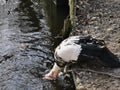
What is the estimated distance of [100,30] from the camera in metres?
7.77

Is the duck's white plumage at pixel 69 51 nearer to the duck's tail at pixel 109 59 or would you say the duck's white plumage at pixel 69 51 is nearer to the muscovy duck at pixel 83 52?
the muscovy duck at pixel 83 52

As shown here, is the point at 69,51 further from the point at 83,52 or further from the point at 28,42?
the point at 28,42

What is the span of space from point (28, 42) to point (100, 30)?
8.85ft

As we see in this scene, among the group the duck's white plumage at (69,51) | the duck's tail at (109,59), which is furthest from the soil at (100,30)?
the duck's white plumage at (69,51)

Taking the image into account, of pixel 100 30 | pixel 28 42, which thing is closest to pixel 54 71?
pixel 100 30

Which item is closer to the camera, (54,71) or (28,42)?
(54,71)

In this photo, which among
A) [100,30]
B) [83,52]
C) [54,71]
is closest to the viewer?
[83,52]

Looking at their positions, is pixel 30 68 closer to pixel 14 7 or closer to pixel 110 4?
→ pixel 110 4

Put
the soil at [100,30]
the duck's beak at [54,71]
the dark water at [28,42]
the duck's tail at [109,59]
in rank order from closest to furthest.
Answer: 1. the soil at [100,30]
2. the duck's tail at [109,59]
3. the duck's beak at [54,71]
4. the dark water at [28,42]

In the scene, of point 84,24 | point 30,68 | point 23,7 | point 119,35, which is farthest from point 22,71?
point 23,7

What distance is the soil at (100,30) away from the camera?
582 centimetres

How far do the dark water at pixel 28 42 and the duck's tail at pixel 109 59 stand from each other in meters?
1.27

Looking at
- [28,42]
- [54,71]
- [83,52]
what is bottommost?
[28,42]

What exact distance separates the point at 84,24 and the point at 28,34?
8.86 ft
